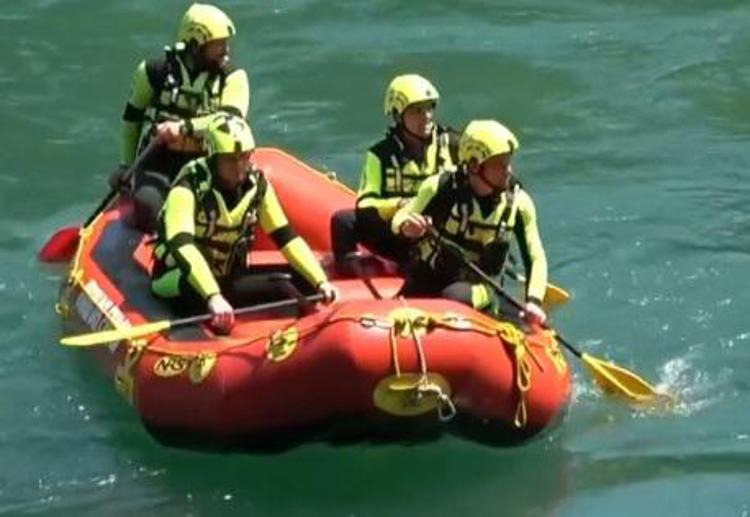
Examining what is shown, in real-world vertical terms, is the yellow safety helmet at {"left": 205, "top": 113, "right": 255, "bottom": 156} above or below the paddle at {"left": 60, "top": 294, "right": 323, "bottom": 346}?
above

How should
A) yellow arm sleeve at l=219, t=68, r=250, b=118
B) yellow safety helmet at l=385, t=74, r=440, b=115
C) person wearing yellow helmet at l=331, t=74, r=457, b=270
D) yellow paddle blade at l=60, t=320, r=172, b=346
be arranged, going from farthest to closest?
yellow arm sleeve at l=219, t=68, r=250, b=118, person wearing yellow helmet at l=331, t=74, r=457, b=270, yellow safety helmet at l=385, t=74, r=440, b=115, yellow paddle blade at l=60, t=320, r=172, b=346

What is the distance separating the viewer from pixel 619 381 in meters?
9.65

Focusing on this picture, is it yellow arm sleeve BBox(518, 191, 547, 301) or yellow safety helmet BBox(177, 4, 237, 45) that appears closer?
yellow arm sleeve BBox(518, 191, 547, 301)

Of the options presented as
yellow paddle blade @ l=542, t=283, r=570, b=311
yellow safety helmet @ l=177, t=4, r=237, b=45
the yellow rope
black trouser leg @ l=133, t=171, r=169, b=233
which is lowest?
yellow paddle blade @ l=542, t=283, r=570, b=311

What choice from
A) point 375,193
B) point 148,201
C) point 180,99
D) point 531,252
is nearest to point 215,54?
point 180,99

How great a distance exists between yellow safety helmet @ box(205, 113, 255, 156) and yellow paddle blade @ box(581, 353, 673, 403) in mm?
2029

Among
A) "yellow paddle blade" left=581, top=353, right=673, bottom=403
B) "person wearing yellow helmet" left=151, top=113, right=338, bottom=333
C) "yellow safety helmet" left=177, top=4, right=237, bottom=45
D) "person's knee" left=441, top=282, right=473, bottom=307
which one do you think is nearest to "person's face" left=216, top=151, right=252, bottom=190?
"person wearing yellow helmet" left=151, top=113, right=338, bottom=333

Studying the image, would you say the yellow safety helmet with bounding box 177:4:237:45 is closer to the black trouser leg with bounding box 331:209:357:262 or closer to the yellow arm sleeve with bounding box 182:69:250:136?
the yellow arm sleeve with bounding box 182:69:250:136

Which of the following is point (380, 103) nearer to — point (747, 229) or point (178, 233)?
point (747, 229)

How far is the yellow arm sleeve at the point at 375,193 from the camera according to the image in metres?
10.0

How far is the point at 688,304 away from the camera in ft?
36.7

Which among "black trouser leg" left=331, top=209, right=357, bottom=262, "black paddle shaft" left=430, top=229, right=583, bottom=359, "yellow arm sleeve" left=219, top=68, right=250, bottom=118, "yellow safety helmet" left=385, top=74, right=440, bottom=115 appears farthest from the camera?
"yellow arm sleeve" left=219, top=68, right=250, bottom=118

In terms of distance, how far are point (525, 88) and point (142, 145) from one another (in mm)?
4583

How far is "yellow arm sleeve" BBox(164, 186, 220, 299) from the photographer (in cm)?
911
